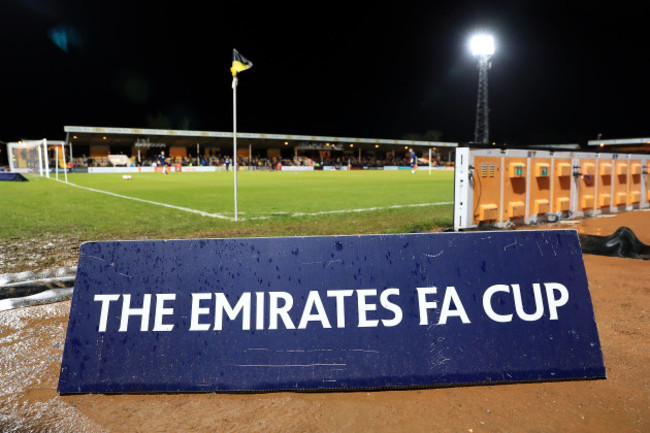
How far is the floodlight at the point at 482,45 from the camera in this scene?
145 ft

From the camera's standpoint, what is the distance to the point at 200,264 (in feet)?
8.82

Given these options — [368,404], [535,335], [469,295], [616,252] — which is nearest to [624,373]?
[535,335]

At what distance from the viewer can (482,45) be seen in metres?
44.5

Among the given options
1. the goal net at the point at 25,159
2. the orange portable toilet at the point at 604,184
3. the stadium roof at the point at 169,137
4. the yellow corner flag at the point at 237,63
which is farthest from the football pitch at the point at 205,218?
the stadium roof at the point at 169,137

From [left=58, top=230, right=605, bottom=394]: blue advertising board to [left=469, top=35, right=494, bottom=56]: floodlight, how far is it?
4808cm

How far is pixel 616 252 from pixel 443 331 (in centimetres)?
546

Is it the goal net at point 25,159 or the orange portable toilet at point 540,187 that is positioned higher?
the goal net at point 25,159

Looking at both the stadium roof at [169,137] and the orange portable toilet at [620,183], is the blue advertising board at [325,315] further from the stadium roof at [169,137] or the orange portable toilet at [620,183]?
the stadium roof at [169,137]

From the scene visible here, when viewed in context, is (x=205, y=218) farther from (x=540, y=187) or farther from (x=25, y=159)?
(x=25, y=159)

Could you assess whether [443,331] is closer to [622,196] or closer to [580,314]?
[580,314]

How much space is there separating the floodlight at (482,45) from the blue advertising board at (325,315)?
4808cm

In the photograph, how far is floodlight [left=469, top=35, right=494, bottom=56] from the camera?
44281 mm

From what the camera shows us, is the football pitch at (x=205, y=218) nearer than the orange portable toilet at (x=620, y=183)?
Yes

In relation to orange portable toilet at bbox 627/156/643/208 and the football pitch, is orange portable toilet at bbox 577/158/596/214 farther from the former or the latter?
the football pitch
